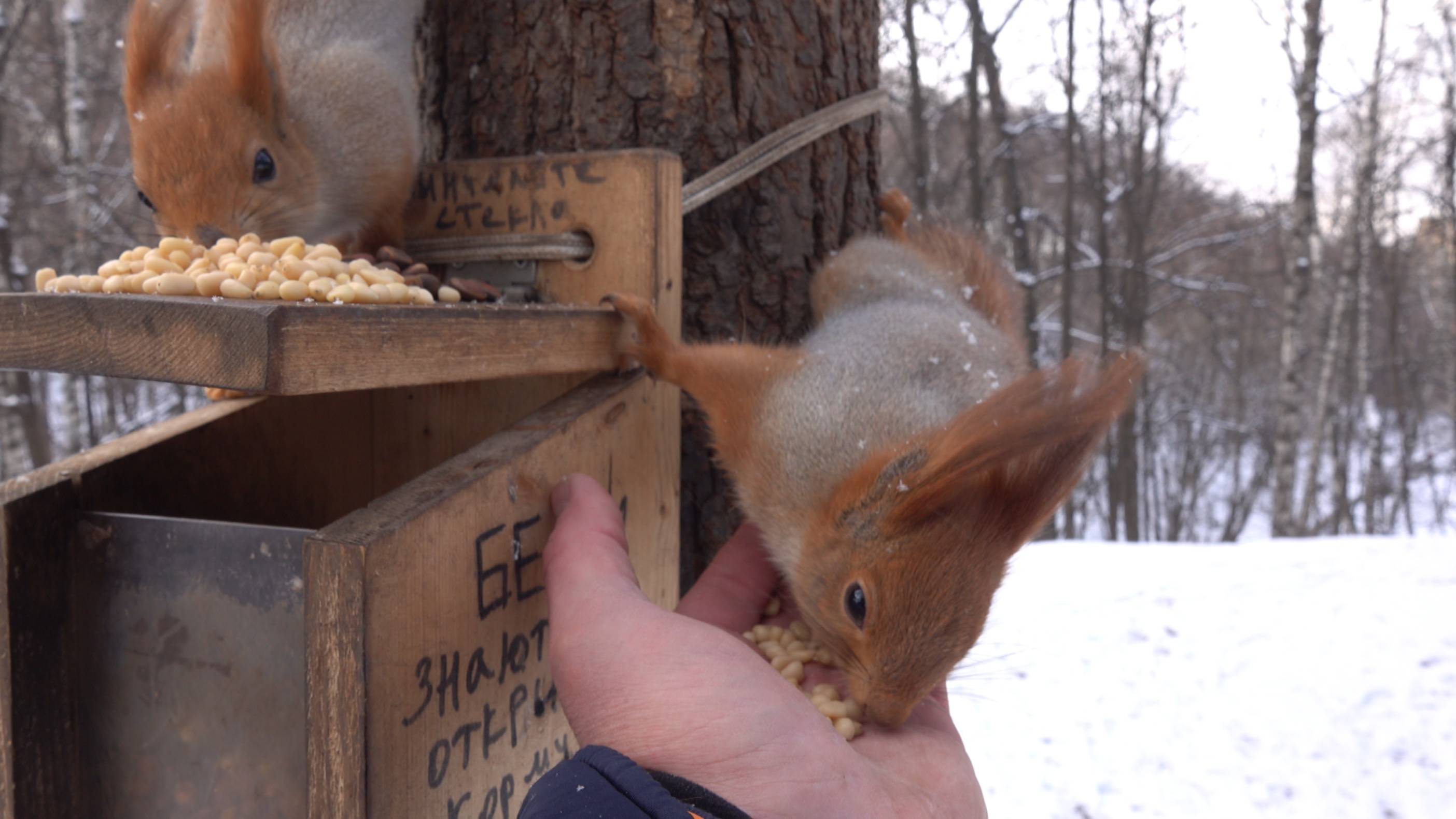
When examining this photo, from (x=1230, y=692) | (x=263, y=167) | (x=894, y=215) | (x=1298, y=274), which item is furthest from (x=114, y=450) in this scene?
(x=1298, y=274)

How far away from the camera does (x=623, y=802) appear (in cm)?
86

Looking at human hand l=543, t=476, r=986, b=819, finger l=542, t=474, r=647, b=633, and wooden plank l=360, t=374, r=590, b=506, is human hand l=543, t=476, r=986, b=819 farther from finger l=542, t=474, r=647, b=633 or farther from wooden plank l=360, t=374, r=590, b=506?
wooden plank l=360, t=374, r=590, b=506

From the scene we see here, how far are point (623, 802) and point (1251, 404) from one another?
20274 mm

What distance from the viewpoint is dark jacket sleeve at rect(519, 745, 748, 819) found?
0.85 m

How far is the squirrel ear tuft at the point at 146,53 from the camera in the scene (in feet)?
4.46

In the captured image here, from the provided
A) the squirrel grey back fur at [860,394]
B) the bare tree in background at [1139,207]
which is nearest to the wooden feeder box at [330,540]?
the squirrel grey back fur at [860,394]

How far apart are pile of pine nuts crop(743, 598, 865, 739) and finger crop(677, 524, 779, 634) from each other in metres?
0.03

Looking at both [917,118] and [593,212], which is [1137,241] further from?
[593,212]

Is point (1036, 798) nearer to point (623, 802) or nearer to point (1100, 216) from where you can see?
point (623, 802)

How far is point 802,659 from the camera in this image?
1418mm

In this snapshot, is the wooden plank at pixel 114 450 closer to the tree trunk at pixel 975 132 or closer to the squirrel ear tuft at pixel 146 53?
the squirrel ear tuft at pixel 146 53

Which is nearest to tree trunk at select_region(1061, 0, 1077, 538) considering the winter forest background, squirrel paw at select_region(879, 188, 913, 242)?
the winter forest background

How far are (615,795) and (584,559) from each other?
30 cm

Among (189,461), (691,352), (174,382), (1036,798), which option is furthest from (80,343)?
(1036,798)
